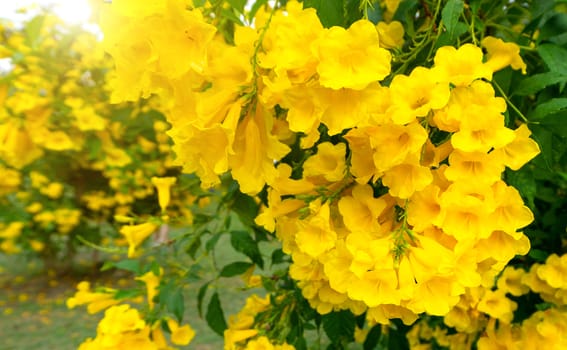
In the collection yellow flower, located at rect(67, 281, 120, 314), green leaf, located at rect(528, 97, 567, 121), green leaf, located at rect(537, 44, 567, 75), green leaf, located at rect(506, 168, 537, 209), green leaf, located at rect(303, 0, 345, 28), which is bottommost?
yellow flower, located at rect(67, 281, 120, 314)

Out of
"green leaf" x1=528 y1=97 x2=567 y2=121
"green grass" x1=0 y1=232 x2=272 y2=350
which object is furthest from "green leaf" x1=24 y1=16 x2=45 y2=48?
"green grass" x1=0 y1=232 x2=272 y2=350

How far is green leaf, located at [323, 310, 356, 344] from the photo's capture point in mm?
953

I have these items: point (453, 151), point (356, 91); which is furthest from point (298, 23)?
point (453, 151)

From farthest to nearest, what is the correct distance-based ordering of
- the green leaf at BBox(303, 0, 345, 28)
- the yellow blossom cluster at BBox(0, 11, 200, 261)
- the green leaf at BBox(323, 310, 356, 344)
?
the yellow blossom cluster at BBox(0, 11, 200, 261) → the green leaf at BBox(323, 310, 356, 344) → the green leaf at BBox(303, 0, 345, 28)

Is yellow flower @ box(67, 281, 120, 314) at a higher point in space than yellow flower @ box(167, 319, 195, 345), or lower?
higher

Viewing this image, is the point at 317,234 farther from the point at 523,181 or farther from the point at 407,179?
the point at 523,181

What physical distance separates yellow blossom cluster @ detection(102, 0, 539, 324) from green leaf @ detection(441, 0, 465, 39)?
7 centimetres

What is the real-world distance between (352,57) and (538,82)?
32cm

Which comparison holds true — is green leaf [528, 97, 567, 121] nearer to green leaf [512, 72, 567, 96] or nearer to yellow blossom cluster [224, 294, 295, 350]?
green leaf [512, 72, 567, 96]

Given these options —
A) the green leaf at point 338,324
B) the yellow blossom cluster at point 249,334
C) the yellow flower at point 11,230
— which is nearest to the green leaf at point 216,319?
the yellow blossom cluster at point 249,334

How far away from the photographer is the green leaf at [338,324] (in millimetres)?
953

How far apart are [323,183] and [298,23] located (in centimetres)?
20

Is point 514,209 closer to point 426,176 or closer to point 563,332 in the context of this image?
point 426,176

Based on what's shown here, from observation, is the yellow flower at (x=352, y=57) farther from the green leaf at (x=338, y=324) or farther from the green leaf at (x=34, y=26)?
the green leaf at (x=34, y=26)
